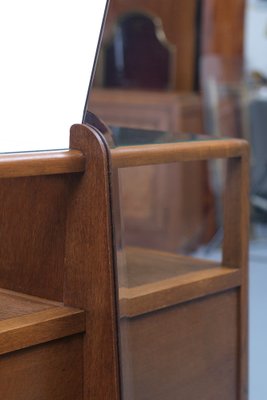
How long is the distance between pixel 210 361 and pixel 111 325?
0.45m

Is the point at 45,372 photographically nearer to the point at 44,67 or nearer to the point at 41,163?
the point at 41,163

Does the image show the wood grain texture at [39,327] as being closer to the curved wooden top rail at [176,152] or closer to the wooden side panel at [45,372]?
the wooden side panel at [45,372]

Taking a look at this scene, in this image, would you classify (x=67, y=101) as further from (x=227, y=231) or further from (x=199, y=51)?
(x=199, y=51)

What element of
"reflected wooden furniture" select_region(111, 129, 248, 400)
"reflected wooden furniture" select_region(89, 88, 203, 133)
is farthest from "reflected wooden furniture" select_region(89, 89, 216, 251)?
"reflected wooden furniture" select_region(111, 129, 248, 400)

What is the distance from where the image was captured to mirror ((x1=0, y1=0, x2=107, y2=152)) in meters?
1.17

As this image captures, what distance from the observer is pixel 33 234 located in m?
1.29

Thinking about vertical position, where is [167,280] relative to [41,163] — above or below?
below

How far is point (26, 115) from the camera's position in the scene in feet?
3.88

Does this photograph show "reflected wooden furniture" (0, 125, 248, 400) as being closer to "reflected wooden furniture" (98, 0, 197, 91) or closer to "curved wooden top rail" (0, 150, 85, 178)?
"curved wooden top rail" (0, 150, 85, 178)

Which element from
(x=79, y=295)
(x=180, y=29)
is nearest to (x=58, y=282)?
(x=79, y=295)

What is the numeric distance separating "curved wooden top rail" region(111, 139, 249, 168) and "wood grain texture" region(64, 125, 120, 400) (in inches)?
3.7

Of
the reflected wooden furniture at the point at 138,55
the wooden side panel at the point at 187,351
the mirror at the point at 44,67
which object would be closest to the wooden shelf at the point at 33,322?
the wooden side panel at the point at 187,351

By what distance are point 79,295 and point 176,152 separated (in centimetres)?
35

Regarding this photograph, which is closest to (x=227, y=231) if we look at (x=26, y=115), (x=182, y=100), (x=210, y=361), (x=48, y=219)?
(x=210, y=361)
